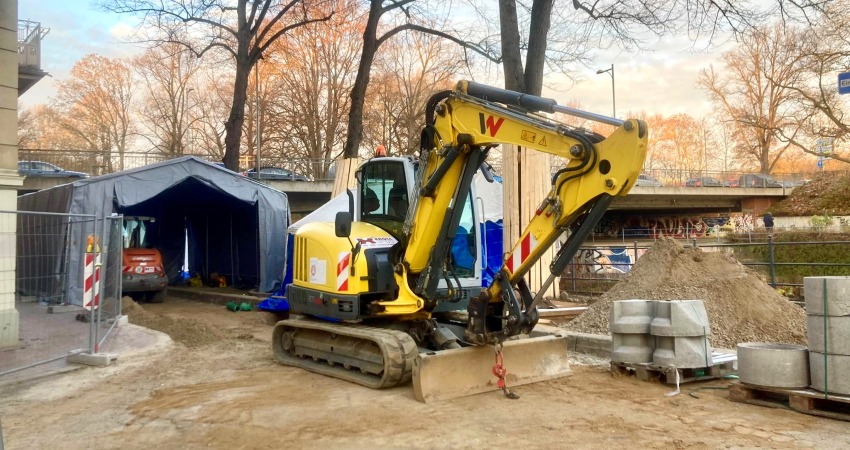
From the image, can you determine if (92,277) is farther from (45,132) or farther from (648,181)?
(45,132)

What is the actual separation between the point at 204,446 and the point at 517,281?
130 inches

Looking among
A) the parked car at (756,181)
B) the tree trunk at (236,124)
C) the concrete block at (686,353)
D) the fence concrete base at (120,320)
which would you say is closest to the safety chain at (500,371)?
the concrete block at (686,353)

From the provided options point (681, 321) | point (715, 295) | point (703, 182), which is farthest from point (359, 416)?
point (703, 182)

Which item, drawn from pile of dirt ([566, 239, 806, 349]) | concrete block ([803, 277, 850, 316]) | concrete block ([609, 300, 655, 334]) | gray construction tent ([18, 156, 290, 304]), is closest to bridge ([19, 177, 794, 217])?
gray construction tent ([18, 156, 290, 304])

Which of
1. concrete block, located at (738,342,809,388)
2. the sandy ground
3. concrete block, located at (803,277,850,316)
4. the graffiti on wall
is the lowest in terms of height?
the sandy ground

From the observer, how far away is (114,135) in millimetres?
51750

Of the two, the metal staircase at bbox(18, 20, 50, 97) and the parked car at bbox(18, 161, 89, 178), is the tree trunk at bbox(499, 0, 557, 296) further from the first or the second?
the parked car at bbox(18, 161, 89, 178)

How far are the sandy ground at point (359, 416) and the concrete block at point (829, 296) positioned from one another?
971 millimetres

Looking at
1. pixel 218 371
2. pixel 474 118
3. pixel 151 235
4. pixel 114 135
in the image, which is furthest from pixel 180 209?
pixel 114 135

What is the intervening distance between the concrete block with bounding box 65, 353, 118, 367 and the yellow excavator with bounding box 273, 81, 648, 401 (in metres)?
2.19

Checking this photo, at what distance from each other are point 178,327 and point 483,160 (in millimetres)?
7368

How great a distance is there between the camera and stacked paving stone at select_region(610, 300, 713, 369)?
7176 mm

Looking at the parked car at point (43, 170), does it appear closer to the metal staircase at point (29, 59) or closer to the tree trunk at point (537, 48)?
the metal staircase at point (29, 59)

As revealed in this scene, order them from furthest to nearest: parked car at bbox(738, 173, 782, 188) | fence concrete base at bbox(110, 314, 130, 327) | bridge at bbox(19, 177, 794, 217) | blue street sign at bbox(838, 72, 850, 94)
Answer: parked car at bbox(738, 173, 782, 188)
bridge at bbox(19, 177, 794, 217)
fence concrete base at bbox(110, 314, 130, 327)
blue street sign at bbox(838, 72, 850, 94)
